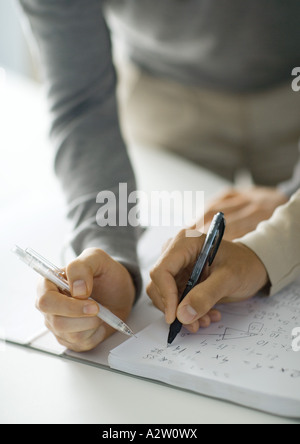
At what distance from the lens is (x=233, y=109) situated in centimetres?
115

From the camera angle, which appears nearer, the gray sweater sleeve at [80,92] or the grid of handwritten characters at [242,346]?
the grid of handwritten characters at [242,346]

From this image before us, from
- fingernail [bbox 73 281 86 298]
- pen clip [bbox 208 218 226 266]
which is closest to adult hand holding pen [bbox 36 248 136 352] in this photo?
fingernail [bbox 73 281 86 298]

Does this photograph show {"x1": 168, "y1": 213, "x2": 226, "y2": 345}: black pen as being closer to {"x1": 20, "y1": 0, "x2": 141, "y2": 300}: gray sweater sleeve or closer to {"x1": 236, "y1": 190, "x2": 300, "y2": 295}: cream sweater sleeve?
{"x1": 236, "y1": 190, "x2": 300, "y2": 295}: cream sweater sleeve

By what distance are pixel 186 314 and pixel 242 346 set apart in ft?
0.20

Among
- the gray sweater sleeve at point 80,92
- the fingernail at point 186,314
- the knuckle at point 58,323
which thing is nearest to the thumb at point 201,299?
the fingernail at point 186,314

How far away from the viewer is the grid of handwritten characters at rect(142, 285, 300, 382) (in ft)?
1.62

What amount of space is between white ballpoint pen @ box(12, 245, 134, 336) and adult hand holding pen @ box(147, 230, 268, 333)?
0.05 m

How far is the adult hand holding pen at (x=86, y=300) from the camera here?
53 cm

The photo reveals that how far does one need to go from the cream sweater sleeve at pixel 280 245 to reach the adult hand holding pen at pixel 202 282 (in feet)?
0.04

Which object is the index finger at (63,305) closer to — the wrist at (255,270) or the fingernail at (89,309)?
the fingernail at (89,309)

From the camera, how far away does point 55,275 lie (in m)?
0.54

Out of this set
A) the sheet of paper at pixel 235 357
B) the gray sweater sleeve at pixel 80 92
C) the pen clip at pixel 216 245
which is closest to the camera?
the sheet of paper at pixel 235 357

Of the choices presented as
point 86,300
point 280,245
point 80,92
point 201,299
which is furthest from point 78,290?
point 80,92
